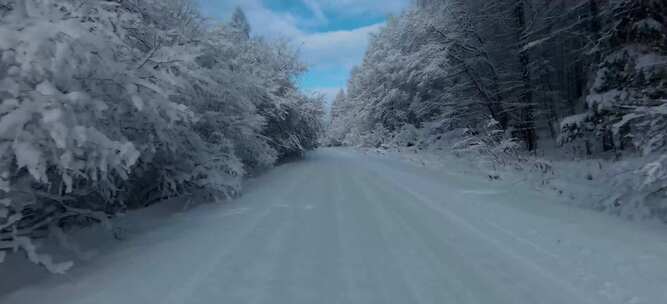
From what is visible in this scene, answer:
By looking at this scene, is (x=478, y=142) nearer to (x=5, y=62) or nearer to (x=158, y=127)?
(x=158, y=127)

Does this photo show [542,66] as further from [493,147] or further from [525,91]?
[493,147]

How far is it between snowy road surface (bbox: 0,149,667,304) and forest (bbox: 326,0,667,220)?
1770 mm

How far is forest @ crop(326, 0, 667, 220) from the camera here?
652 centimetres

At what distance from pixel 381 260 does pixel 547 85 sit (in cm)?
1844

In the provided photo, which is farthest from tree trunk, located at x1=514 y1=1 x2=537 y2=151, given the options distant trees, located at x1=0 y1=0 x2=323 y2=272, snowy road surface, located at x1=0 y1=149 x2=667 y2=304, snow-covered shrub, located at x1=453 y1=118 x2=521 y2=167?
distant trees, located at x1=0 y1=0 x2=323 y2=272

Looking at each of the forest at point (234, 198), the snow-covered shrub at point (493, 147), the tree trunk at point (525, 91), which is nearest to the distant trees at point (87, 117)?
the forest at point (234, 198)

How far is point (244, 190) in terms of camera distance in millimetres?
9633

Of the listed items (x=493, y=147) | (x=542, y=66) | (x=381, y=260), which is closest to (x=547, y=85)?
(x=542, y=66)

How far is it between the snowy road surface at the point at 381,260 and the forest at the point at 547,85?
177cm

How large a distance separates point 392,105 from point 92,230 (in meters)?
25.0

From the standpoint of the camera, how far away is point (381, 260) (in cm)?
403

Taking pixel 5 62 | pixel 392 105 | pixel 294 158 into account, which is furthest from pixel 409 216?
pixel 392 105

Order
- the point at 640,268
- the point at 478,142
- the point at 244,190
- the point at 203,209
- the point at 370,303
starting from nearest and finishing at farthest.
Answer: the point at 370,303, the point at 640,268, the point at 203,209, the point at 244,190, the point at 478,142

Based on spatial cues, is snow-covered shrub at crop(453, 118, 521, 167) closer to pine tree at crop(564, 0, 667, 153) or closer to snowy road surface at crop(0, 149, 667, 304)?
pine tree at crop(564, 0, 667, 153)
